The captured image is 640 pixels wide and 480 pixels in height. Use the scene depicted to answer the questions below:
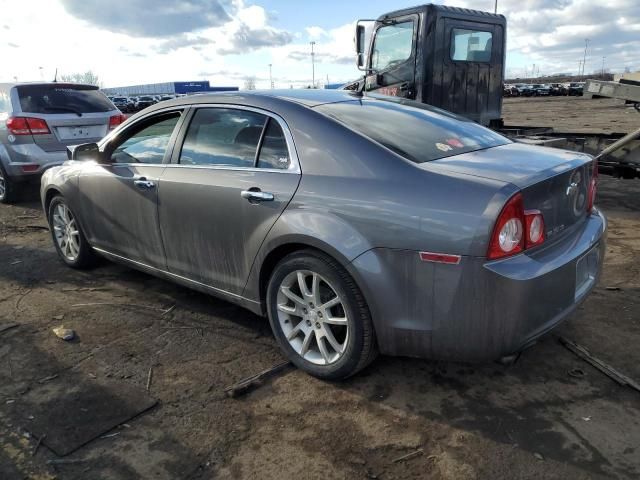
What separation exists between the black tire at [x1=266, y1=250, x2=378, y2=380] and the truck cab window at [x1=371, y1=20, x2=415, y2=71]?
5.07 m

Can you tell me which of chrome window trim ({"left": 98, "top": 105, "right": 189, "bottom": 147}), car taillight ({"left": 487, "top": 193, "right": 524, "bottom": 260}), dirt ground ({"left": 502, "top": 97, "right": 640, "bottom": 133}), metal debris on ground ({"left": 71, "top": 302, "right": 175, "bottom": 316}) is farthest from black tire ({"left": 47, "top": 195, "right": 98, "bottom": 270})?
dirt ground ({"left": 502, "top": 97, "right": 640, "bottom": 133})

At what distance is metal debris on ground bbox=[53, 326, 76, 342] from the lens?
12.0 feet

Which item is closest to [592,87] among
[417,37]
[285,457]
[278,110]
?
[417,37]

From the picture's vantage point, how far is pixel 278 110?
3184 mm

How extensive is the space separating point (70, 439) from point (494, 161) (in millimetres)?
2552

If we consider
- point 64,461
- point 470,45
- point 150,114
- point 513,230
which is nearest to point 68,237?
point 150,114

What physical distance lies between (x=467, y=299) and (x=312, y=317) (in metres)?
0.93

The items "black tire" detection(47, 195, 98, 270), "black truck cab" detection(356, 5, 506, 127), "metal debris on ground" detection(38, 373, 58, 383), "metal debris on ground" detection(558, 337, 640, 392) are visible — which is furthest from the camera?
"black truck cab" detection(356, 5, 506, 127)

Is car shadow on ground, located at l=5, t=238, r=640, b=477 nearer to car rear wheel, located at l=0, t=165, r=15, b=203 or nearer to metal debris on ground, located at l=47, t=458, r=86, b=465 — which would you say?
metal debris on ground, located at l=47, t=458, r=86, b=465

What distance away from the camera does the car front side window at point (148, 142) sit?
3.84 metres

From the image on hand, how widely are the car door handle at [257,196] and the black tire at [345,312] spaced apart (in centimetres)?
35

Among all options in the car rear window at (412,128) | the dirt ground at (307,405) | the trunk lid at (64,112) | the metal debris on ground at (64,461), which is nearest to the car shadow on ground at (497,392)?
the dirt ground at (307,405)

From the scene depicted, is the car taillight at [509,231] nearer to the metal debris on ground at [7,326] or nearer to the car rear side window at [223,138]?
the car rear side window at [223,138]

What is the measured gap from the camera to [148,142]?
404 centimetres
